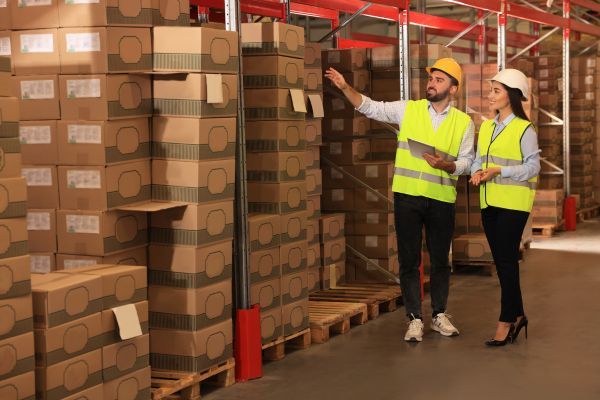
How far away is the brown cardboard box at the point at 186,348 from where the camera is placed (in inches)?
240

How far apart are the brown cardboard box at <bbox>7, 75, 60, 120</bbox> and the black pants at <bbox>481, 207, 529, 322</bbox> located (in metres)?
3.20

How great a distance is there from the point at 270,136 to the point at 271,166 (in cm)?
21

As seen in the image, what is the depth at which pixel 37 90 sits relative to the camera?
19.5 ft

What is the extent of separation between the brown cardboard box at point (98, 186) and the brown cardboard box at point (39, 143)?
123mm

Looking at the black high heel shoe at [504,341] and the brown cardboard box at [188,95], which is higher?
the brown cardboard box at [188,95]

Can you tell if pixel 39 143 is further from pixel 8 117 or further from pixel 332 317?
pixel 332 317

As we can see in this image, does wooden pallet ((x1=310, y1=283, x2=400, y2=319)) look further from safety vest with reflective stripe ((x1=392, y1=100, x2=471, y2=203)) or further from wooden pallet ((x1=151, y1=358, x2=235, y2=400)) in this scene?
wooden pallet ((x1=151, y1=358, x2=235, y2=400))

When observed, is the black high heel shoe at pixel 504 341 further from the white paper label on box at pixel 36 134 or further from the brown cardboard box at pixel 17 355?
the brown cardboard box at pixel 17 355

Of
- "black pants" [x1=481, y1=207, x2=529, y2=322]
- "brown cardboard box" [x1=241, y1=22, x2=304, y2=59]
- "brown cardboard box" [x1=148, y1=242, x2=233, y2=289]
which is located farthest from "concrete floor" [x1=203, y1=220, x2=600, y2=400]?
"brown cardboard box" [x1=241, y1=22, x2=304, y2=59]

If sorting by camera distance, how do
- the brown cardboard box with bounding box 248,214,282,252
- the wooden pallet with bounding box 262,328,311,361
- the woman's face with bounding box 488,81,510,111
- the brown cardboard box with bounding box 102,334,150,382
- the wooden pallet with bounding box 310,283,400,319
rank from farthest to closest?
1. the wooden pallet with bounding box 310,283,400,319
2. the woman's face with bounding box 488,81,510,111
3. the wooden pallet with bounding box 262,328,311,361
4. the brown cardboard box with bounding box 248,214,282,252
5. the brown cardboard box with bounding box 102,334,150,382

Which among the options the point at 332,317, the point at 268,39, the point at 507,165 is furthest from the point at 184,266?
the point at 507,165

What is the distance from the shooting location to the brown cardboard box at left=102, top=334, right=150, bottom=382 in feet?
17.5

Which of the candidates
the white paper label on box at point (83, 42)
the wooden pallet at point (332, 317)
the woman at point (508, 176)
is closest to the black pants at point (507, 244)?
the woman at point (508, 176)

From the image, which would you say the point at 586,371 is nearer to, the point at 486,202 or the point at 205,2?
the point at 486,202
